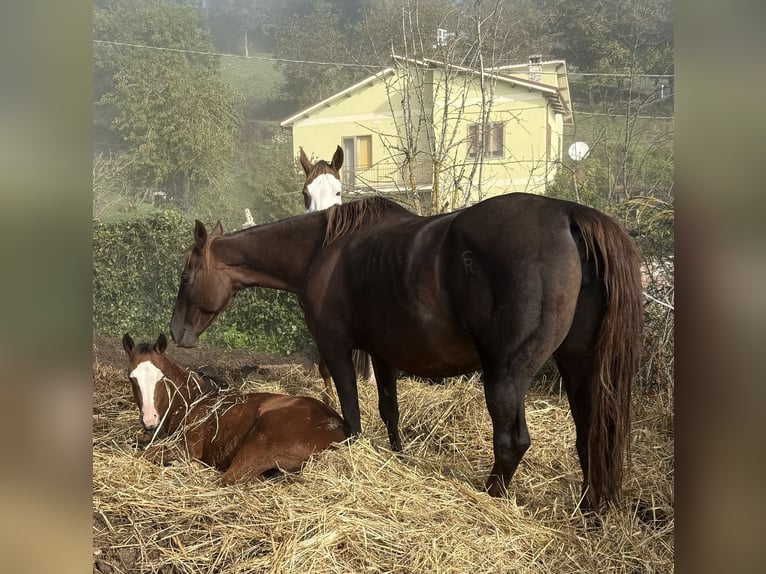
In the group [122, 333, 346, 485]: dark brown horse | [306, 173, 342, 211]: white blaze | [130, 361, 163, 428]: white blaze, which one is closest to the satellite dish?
[306, 173, 342, 211]: white blaze

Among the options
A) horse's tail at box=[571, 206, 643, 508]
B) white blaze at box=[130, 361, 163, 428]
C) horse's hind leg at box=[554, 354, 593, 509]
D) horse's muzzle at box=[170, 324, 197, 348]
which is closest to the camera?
horse's tail at box=[571, 206, 643, 508]

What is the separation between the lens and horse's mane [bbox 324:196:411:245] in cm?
376

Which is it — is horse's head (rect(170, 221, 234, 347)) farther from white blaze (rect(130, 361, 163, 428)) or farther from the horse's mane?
the horse's mane

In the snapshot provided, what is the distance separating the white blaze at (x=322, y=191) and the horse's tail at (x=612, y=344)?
1986mm

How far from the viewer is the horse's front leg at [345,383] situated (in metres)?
3.71

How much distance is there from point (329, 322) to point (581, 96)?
2.45m

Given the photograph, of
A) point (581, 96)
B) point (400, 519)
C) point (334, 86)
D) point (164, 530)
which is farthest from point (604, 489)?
point (334, 86)

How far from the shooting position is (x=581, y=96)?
4.64m

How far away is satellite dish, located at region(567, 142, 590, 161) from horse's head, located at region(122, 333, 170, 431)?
114 inches

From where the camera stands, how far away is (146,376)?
3689 mm

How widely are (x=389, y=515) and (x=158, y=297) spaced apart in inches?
119

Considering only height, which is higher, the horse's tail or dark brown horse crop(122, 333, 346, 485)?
the horse's tail

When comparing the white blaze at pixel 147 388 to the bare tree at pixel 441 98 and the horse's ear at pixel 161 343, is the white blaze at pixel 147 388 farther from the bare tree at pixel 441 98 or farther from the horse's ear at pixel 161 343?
the bare tree at pixel 441 98
